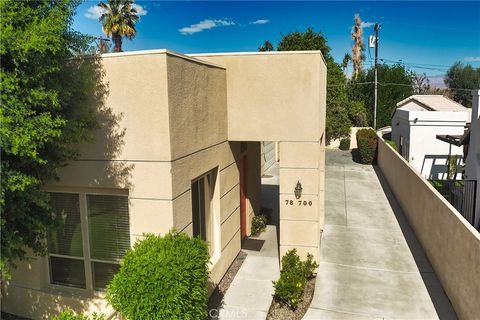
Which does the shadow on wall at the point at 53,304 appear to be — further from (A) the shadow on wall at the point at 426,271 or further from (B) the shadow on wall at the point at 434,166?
(B) the shadow on wall at the point at 434,166

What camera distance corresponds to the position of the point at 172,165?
6.24m

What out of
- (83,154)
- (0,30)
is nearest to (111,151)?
(83,154)

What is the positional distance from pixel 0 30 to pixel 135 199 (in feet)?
10.6

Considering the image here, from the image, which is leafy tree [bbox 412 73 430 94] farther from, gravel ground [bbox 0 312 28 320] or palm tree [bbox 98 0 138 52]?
gravel ground [bbox 0 312 28 320]

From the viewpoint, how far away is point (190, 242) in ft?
19.5

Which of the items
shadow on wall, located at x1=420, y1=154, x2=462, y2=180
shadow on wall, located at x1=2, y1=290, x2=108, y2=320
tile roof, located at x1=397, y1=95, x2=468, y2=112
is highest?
tile roof, located at x1=397, y1=95, x2=468, y2=112

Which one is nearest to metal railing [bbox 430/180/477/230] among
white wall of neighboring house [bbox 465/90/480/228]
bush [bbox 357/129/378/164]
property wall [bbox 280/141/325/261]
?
white wall of neighboring house [bbox 465/90/480/228]

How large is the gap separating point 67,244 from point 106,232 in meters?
0.90

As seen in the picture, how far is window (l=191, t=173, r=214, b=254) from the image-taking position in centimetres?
778

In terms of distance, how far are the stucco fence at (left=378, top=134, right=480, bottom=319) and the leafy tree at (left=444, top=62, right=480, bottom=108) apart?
4825 centimetres

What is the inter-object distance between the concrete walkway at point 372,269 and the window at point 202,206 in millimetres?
2689

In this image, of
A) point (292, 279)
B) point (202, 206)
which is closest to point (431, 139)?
point (292, 279)

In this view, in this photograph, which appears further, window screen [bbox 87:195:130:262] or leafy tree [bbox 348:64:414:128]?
leafy tree [bbox 348:64:414:128]

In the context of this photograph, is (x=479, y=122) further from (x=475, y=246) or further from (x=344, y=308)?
(x=344, y=308)
